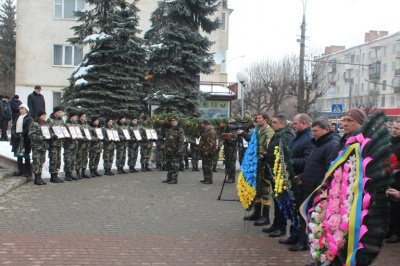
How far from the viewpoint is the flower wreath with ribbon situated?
14.4 feet

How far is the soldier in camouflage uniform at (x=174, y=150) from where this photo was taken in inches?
562

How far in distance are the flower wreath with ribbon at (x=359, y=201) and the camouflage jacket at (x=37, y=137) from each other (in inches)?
376

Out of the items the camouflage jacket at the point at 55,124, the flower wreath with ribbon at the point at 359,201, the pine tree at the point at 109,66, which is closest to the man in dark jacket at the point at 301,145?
the flower wreath with ribbon at the point at 359,201

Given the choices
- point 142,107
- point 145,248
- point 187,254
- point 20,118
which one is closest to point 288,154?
point 187,254

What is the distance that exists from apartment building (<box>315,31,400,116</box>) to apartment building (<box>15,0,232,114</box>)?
38735 millimetres

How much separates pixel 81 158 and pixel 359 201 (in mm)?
11336

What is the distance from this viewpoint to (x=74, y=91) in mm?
22641

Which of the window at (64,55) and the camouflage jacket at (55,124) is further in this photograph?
the window at (64,55)

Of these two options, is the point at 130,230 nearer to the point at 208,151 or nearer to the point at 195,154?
the point at 208,151

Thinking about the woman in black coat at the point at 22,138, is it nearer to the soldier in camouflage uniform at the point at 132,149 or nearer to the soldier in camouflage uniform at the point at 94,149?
the soldier in camouflage uniform at the point at 94,149

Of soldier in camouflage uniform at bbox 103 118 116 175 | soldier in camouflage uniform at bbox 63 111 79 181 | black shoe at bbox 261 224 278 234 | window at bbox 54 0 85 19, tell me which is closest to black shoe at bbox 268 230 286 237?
black shoe at bbox 261 224 278 234

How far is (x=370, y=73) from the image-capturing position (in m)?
73.2

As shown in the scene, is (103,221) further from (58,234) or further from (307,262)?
(307,262)

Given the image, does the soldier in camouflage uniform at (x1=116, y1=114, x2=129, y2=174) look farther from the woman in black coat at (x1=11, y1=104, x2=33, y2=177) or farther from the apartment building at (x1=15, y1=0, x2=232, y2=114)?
the apartment building at (x1=15, y1=0, x2=232, y2=114)
